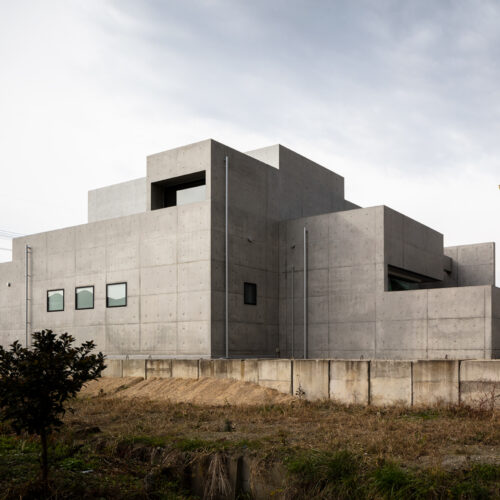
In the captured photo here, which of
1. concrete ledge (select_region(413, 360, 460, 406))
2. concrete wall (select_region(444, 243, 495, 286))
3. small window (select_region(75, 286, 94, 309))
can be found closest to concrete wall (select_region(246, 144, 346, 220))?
small window (select_region(75, 286, 94, 309))

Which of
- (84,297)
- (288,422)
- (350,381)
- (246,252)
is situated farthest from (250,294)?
(288,422)

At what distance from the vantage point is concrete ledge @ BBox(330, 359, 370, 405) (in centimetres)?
1595

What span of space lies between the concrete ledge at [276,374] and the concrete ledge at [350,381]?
1500mm

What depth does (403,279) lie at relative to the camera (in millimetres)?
27312

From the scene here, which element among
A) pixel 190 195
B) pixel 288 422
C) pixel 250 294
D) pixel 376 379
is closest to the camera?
pixel 288 422

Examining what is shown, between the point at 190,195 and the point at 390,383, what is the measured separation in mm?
13279

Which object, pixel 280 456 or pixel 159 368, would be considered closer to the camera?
pixel 280 456

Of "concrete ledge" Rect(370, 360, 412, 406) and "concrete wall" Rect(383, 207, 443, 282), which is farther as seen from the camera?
"concrete wall" Rect(383, 207, 443, 282)

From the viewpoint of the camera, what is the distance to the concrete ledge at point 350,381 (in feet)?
52.3

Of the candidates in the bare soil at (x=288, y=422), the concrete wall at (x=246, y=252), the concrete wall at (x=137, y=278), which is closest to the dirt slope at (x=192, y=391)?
the bare soil at (x=288, y=422)

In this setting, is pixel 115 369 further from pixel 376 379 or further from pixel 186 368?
pixel 376 379

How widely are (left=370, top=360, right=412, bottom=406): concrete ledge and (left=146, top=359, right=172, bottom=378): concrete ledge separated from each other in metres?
8.00

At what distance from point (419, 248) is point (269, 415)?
50.0 ft

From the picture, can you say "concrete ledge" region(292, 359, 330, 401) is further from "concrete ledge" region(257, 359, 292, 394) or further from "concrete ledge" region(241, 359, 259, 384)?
"concrete ledge" region(241, 359, 259, 384)
